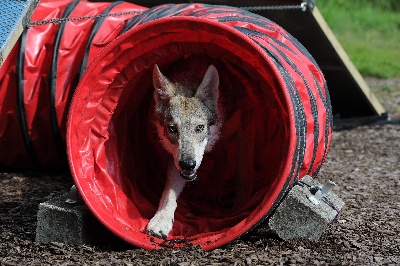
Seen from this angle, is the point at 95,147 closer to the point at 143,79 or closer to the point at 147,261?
the point at 143,79

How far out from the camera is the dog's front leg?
4.84 meters

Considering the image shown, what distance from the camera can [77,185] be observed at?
4.66 m

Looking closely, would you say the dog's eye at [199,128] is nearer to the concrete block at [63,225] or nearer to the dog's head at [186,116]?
the dog's head at [186,116]

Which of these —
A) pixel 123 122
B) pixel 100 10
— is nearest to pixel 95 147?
pixel 123 122

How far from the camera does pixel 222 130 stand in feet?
18.6

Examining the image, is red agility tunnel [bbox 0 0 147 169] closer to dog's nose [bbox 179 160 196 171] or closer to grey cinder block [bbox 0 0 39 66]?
grey cinder block [bbox 0 0 39 66]

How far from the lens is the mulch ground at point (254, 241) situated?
171 inches

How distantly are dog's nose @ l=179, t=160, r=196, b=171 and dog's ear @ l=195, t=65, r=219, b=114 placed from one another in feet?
2.30

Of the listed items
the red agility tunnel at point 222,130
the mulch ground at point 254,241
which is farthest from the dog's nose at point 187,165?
the mulch ground at point 254,241

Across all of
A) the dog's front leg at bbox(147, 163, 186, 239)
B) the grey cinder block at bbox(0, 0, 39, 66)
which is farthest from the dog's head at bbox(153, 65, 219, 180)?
the grey cinder block at bbox(0, 0, 39, 66)

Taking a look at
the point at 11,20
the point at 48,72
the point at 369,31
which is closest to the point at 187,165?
the point at 11,20

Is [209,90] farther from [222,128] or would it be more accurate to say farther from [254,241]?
[254,241]

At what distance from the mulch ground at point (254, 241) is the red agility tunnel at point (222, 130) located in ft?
0.58

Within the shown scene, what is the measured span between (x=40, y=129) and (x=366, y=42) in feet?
38.2
